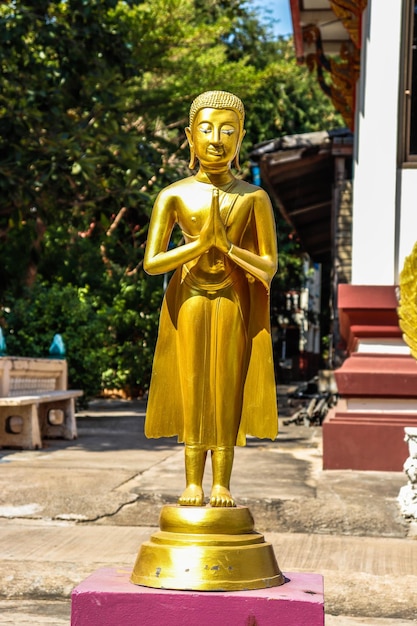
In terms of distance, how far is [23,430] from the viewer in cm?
1144

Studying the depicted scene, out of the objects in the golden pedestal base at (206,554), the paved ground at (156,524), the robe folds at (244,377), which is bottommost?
the paved ground at (156,524)

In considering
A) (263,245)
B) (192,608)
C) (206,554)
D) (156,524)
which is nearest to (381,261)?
(156,524)

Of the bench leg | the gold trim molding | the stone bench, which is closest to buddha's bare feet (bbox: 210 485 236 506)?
the stone bench

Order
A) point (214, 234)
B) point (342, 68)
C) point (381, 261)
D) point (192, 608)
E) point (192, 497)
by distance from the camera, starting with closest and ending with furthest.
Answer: point (192, 608), point (214, 234), point (192, 497), point (381, 261), point (342, 68)

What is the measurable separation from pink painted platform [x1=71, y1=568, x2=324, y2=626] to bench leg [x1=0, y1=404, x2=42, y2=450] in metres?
7.53

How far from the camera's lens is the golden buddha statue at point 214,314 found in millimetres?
4207

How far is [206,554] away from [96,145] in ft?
37.2

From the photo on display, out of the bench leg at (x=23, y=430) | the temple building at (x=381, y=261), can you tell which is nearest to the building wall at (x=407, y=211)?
the temple building at (x=381, y=261)

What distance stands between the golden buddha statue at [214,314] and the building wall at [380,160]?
212 inches

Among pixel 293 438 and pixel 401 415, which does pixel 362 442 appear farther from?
pixel 293 438

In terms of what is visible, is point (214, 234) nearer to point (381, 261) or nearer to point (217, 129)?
point (217, 129)

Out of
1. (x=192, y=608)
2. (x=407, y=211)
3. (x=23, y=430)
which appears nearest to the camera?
(x=192, y=608)

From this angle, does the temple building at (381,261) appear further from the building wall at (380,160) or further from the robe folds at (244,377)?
the robe folds at (244,377)

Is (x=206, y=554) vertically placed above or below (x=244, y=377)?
below
